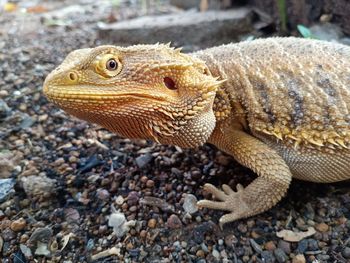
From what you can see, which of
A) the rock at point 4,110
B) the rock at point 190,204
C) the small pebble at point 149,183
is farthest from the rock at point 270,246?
the rock at point 4,110

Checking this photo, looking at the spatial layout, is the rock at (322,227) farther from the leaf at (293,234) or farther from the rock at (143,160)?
the rock at (143,160)

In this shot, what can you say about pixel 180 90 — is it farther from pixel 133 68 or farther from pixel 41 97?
pixel 41 97

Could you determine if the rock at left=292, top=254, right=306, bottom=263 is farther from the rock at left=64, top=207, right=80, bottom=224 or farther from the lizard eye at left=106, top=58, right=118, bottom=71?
the lizard eye at left=106, top=58, right=118, bottom=71

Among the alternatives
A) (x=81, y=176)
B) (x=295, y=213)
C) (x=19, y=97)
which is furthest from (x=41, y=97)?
(x=295, y=213)

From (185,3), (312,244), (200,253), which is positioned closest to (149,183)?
(200,253)

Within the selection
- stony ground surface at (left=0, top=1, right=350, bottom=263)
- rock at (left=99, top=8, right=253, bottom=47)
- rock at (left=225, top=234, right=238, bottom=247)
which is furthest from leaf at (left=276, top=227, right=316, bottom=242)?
rock at (left=99, top=8, right=253, bottom=47)

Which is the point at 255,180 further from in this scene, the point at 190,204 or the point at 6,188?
the point at 6,188

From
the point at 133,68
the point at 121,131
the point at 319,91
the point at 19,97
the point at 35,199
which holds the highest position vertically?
the point at 133,68
